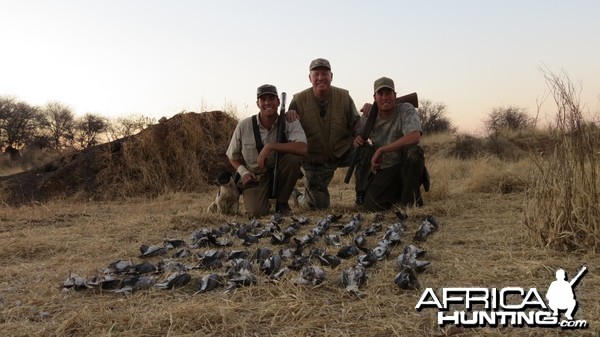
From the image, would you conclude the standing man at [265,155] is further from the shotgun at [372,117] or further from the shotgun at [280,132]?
the shotgun at [372,117]

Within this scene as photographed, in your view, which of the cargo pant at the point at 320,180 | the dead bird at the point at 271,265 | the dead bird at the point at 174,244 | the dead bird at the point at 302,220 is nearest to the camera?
the dead bird at the point at 271,265

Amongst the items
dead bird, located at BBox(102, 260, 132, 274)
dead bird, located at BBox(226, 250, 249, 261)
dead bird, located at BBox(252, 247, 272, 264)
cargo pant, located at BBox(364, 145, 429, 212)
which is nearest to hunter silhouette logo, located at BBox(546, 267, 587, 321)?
dead bird, located at BBox(252, 247, 272, 264)

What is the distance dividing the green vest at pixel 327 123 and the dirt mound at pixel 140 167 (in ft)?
13.9

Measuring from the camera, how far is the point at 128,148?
1123 centimetres

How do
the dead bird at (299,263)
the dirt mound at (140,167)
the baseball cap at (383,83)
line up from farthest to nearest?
the dirt mound at (140,167) < the baseball cap at (383,83) < the dead bird at (299,263)

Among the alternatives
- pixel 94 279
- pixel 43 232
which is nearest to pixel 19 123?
pixel 43 232

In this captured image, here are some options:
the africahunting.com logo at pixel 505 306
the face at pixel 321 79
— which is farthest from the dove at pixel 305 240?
the face at pixel 321 79

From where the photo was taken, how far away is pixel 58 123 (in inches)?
1342

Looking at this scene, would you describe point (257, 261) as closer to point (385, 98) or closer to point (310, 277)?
point (310, 277)

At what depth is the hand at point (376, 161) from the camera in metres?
6.36

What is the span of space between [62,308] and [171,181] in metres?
7.88

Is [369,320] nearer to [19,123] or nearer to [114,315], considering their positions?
[114,315]

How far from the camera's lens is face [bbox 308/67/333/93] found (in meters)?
6.70

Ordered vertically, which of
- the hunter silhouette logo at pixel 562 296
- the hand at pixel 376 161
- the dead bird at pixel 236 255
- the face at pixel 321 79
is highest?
the face at pixel 321 79
